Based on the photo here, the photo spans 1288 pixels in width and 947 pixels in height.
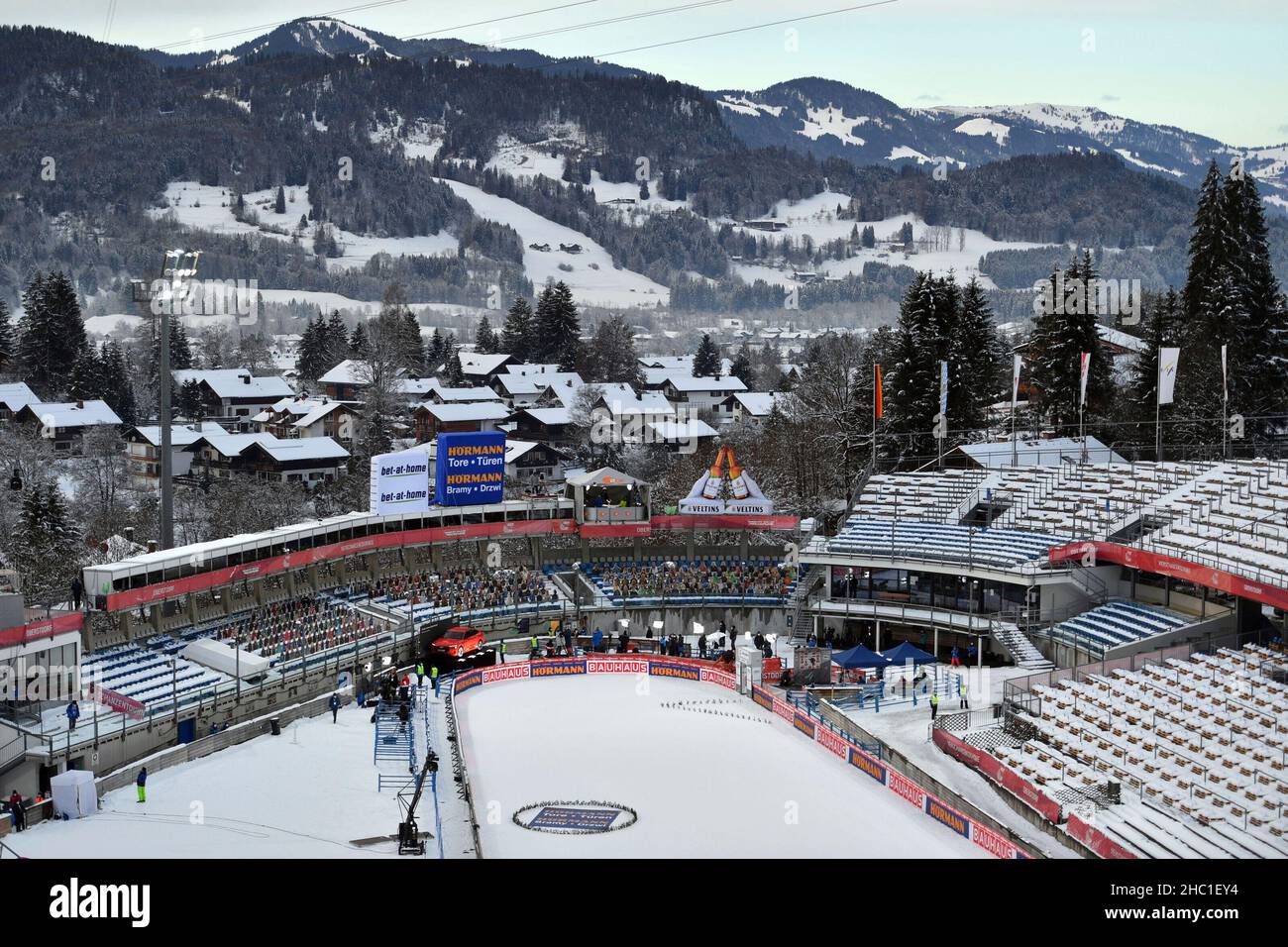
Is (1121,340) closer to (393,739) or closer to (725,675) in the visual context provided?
(725,675)

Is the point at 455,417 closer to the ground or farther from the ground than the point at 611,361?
closer to the ground

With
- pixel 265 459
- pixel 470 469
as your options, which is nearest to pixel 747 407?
pixel 265 459

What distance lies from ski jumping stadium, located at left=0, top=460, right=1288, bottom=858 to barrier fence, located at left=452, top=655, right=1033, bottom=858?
92mm

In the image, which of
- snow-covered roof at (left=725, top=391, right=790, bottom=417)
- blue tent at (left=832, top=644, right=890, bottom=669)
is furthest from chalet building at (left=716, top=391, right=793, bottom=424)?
blue tent at (left=832, top=644, right=890, bottom=669)

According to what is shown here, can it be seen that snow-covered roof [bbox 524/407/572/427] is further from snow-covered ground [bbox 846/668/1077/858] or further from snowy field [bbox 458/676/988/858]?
snow-covered ground [bbox 846/668/1077/858]

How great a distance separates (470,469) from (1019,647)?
1902 cm

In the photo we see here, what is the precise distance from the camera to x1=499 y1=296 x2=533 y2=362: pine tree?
5000 inches

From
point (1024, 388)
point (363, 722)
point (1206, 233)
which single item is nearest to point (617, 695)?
point (363, 722)

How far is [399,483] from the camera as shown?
4647 cm
